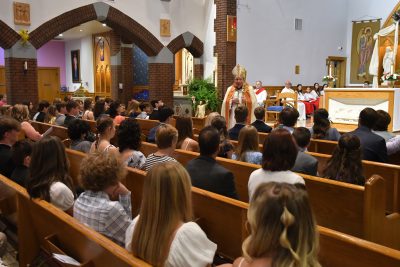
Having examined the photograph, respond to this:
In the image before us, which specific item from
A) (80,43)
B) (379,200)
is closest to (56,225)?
(379,200)

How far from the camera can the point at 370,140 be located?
4.35 m

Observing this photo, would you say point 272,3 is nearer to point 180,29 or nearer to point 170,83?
point 180,29

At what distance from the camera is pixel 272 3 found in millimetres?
13836

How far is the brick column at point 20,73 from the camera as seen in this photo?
34.8ft

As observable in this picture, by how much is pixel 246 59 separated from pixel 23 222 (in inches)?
437

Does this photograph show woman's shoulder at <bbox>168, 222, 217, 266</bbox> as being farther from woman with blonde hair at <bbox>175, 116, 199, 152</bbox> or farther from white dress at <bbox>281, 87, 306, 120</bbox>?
white dress at <bbox>281, 87, 306, 120</bbox>

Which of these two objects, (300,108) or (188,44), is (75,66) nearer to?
(188,44)

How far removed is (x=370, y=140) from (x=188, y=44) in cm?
967

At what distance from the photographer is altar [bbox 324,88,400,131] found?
376 inches

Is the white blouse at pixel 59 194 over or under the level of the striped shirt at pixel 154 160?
under

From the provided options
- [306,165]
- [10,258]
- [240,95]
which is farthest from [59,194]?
[240,95]

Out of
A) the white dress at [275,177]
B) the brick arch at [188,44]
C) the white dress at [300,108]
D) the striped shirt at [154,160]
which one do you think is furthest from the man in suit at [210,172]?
the white dress at [300,108]

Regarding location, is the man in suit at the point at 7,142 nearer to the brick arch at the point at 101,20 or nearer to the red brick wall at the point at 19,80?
the red brick wall at the point at 19,80

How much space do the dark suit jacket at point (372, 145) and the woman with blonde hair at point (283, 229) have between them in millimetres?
3223
